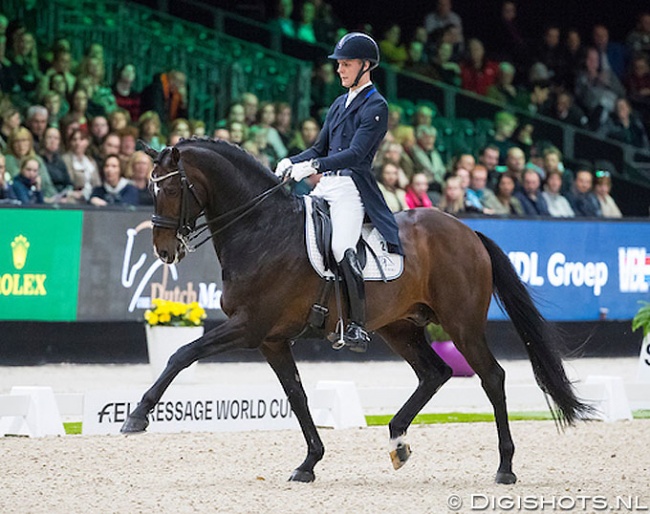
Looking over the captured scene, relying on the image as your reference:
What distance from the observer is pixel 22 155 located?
11547mm

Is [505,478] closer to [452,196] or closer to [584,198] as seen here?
[452,196]

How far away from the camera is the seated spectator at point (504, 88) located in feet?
56.7

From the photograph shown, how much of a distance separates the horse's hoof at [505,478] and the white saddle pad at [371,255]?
1.19 m

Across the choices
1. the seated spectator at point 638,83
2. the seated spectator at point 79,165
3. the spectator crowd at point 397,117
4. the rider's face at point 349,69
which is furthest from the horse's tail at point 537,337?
the seated spectator at point 638,83

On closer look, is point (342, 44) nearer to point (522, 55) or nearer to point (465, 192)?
point (465, 192)

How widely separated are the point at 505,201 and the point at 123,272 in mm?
4585

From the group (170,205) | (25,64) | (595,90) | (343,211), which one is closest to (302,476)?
(343,211)

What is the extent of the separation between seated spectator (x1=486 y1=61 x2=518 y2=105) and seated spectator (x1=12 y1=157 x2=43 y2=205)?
779 cm

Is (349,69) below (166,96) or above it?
above

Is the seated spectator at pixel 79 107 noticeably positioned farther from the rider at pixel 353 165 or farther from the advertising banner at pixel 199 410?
the rider at pixel 353 165

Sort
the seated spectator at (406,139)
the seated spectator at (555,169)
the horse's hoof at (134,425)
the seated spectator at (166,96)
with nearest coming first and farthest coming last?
the horse's hoof at (134,425)
the seated spectator at (166,96)
the seated spectator at (406,139)
the seated spectator at (555,169)

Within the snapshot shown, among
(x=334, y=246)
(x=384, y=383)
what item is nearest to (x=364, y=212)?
(x=334, y=246)

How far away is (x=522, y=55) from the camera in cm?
1866

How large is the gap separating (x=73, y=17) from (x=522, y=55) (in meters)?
7.26
